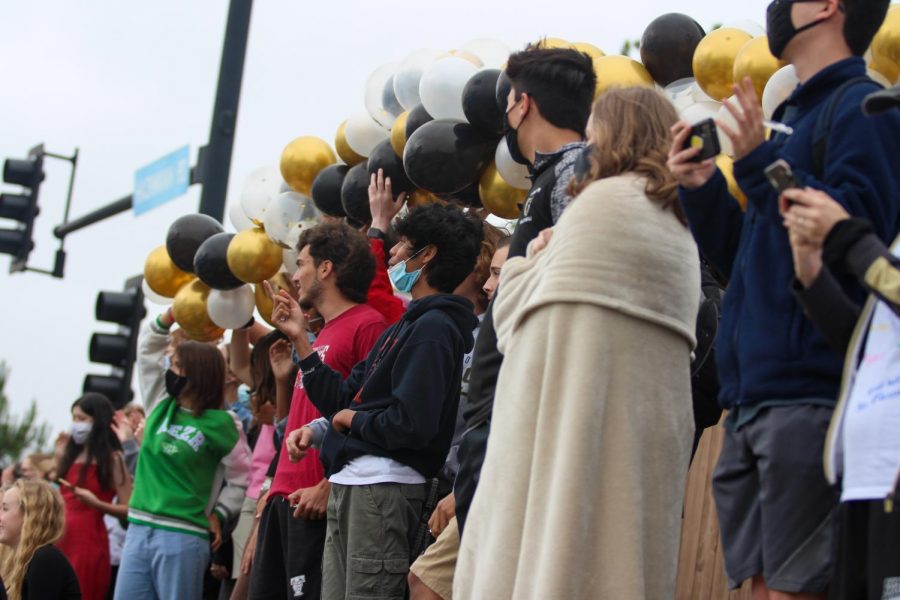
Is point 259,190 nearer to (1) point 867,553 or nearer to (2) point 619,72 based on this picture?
(2) point 619,72

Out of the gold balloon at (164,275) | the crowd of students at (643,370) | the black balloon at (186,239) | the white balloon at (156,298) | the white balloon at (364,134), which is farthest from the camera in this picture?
the white balloon at (156,298)

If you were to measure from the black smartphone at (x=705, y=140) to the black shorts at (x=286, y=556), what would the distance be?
2720mm

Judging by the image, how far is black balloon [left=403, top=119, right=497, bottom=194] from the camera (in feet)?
18.0

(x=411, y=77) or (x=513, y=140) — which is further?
(x=411, y=77)

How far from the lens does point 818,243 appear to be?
279 cm

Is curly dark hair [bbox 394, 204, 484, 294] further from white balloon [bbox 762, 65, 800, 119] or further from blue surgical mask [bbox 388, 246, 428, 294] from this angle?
white balloon [bbox 762, 65, 800, 119]

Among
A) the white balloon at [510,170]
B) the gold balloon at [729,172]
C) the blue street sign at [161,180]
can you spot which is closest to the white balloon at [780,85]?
the gold balloon at [729,172]

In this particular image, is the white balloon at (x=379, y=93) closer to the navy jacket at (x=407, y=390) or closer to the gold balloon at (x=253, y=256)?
the gold balloon at (x=253, y=256)

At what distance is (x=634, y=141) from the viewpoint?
3.50 metres

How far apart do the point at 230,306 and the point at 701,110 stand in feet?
10.2

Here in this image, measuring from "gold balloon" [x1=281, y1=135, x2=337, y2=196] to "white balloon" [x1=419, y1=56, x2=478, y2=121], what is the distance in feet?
3.81

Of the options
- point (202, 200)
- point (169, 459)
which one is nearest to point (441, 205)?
point (169, 459)

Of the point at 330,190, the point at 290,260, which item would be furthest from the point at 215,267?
the point at 330,190

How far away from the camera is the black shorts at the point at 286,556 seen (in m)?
5.26
